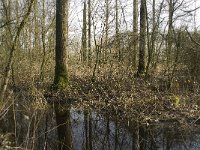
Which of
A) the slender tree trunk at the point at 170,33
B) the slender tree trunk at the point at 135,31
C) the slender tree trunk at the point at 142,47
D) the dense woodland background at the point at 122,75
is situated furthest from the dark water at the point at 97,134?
the slender tree trunk at the point at 142,47

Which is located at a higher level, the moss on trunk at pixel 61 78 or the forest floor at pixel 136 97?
the moss on trunk at pixel 61 78

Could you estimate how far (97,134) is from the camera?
Result: 856 centimetres

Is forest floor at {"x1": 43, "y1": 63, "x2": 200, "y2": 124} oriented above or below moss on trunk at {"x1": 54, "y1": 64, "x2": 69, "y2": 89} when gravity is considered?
below

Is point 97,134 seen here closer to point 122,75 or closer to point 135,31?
point 122,75

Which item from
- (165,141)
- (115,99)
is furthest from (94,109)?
(165,141)

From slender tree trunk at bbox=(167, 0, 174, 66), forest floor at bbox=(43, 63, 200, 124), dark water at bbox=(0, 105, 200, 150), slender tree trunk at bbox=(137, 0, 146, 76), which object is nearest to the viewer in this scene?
dark water at bbox=(0, 105, 200, 150)

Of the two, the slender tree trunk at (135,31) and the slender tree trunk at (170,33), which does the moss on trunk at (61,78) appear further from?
the slender tree trunk at (170,33)

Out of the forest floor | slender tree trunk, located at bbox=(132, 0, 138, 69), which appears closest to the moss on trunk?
the forest floor

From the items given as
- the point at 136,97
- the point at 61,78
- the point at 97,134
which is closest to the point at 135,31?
the point at 61,78

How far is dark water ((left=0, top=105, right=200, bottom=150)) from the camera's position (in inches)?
292

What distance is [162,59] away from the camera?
14328 mm

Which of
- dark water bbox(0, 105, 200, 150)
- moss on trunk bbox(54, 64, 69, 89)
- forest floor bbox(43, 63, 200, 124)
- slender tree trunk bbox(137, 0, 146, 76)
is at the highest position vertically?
slender tree trunk bbox(137, 0, 146, 76)

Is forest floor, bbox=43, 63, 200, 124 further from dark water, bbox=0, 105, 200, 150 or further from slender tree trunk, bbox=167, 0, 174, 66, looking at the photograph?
slender tree trunk, bbox=167, 0, 174, 66

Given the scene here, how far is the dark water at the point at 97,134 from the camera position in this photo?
741 centimetres
